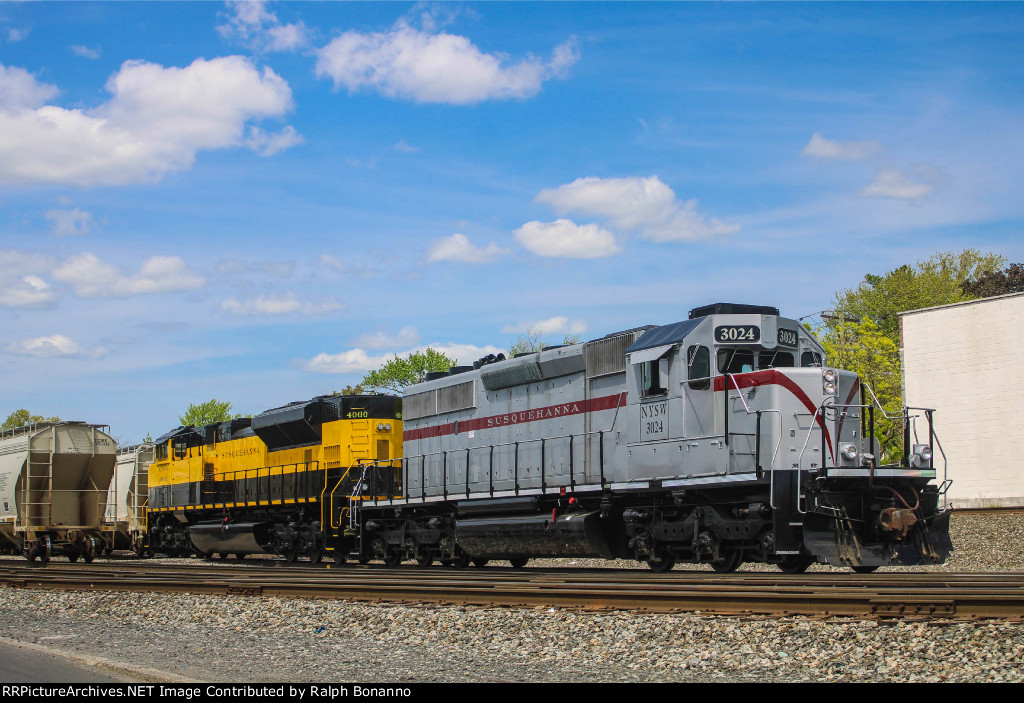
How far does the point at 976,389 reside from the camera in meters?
29.9

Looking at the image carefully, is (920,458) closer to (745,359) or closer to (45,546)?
(745,359)

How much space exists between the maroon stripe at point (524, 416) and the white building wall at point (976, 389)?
1571 cm

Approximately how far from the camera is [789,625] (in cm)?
810

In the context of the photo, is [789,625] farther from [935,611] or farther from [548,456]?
[548,456]

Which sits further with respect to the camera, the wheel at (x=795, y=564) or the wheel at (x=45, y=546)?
the wheel at (x=45, y=546)

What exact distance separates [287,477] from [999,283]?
51125 millimetres

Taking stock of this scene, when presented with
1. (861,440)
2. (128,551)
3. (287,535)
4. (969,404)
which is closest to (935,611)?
(861,440)

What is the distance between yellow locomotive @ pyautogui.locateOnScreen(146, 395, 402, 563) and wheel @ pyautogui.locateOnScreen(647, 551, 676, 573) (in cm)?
710

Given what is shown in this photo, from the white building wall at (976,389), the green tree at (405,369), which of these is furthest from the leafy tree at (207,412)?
the white building wall at (976,389)

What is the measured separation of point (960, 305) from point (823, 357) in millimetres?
17959

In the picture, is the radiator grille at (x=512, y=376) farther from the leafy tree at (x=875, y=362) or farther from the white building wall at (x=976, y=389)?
the leafy tree at (x=875, y=362)

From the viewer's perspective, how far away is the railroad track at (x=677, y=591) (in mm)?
8102

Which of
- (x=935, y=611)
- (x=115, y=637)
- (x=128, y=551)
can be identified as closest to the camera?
(x=935, y=611)
